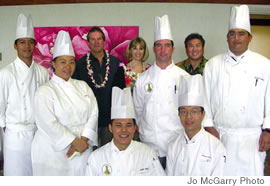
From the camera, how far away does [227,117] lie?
178cm

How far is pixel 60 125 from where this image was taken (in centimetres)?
166

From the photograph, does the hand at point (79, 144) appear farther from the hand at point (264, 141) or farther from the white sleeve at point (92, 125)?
the hand at point (264, 141)

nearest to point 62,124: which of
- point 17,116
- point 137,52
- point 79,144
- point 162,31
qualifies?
point 79,144

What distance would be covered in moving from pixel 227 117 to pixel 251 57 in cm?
44

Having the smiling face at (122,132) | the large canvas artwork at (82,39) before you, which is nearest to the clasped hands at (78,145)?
the smiling face at (122,132)

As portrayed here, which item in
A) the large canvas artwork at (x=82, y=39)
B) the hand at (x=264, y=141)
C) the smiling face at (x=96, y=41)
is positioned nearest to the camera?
the hand at (x=264, y=141)

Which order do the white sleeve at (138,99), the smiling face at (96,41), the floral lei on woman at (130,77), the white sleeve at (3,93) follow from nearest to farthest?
the white sleeve at (3,93)
the white sleeve at (138,99)
the smiling face at (96,41)
the floral lei on woman at (130,77)

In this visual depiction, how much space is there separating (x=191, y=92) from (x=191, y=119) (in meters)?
0.17

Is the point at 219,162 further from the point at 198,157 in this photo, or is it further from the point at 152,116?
the point at 152,116

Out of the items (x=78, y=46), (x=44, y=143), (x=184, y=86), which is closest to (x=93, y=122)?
(x=44, y=143)

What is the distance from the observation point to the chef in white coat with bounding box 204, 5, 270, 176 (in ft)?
5.75

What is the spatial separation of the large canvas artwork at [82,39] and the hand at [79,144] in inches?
73.1

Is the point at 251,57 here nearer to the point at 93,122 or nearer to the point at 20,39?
the point at 93,122

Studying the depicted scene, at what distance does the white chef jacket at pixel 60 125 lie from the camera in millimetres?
1646
